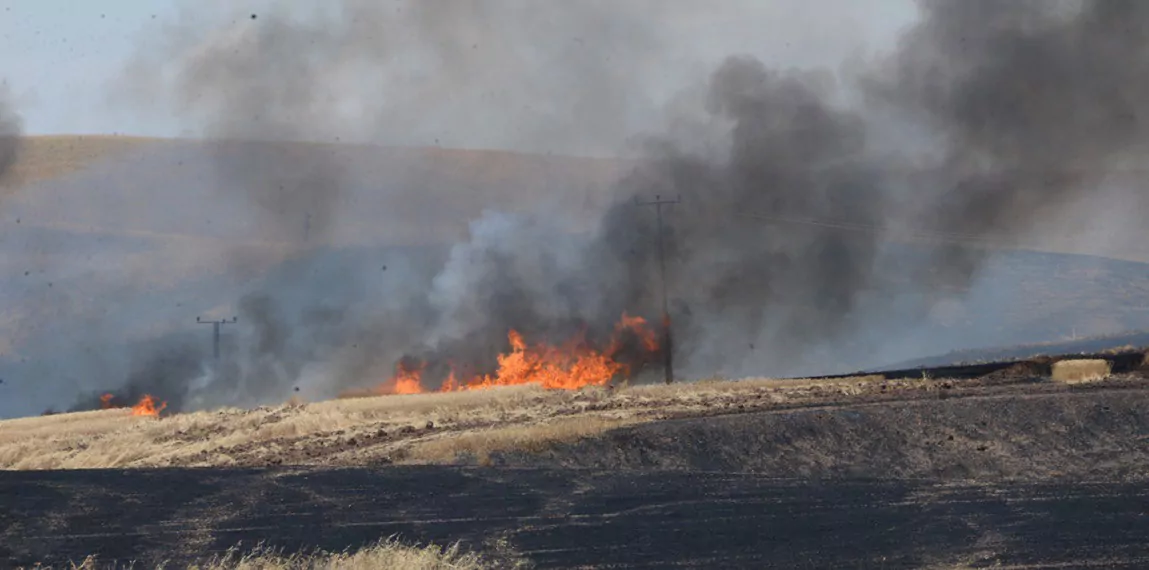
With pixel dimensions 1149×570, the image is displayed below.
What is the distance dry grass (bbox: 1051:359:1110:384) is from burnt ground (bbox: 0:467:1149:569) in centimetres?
1733

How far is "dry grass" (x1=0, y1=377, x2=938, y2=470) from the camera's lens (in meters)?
32.7

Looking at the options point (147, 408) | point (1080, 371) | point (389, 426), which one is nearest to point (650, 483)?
point (389, 426)

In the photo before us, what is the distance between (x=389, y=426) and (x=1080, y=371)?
2188 centimetres

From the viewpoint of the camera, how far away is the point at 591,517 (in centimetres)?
2239

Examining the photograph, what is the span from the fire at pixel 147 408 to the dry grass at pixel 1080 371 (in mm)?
33435

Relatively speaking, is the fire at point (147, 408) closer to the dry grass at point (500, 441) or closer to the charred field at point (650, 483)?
the charred field at point (650, 483)

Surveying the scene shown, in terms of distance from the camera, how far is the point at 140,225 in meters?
112

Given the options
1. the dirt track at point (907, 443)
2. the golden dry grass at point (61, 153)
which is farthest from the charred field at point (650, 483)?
the golden dry grass at point (61, 153)

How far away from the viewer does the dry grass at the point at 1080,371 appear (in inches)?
1629

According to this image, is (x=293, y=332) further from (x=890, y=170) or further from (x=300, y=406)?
(x=890, y=170)

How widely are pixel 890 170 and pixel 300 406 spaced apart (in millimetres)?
34745

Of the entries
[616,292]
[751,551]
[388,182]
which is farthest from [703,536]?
[388,182]

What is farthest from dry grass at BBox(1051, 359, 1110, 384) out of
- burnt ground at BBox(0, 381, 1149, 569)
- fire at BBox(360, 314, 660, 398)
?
fire at BBox(360, 314, 660, 398)

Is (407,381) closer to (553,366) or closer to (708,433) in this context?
(553,366)
